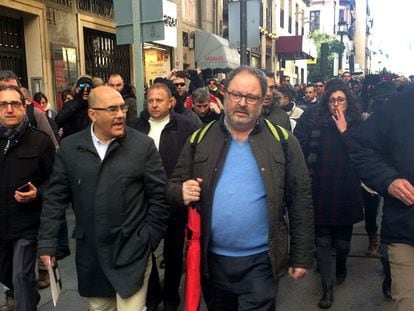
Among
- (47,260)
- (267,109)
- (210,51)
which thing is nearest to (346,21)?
(210,51)

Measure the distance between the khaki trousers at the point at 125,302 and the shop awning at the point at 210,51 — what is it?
15340 millimetres

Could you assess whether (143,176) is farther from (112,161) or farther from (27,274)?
(27,274)

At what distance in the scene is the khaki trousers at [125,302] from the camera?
299cm

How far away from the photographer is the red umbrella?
8.84 feet

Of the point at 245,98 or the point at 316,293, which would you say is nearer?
the point at 245,98

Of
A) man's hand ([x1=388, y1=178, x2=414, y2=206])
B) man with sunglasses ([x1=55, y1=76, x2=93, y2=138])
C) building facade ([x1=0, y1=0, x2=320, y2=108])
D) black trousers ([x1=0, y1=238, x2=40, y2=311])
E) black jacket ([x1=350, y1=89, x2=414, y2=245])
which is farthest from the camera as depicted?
building facade ([x1=0, y1=0, x2=320, y2=108])

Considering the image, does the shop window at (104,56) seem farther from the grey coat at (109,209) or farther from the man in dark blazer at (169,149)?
the grey coat at (109,209)

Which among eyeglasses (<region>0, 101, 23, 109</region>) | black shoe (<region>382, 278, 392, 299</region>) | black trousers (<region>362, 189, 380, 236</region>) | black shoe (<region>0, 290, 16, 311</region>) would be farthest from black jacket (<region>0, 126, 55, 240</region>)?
black trousers (<region>362, 189, 380, 236</region>)

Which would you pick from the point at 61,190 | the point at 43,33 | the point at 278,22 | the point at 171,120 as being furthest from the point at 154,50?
the point at 278,22

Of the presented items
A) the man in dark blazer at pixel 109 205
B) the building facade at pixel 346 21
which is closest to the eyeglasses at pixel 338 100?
the man in dark blazer at pixel 109 205

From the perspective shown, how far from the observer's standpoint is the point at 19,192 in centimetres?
335

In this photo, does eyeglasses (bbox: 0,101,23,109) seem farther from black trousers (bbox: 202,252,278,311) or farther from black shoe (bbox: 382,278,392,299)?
black shoe (bbox: 382,278,392,299)

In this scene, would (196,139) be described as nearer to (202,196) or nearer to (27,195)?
(202,196)

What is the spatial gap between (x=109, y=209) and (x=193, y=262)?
2.02ft
